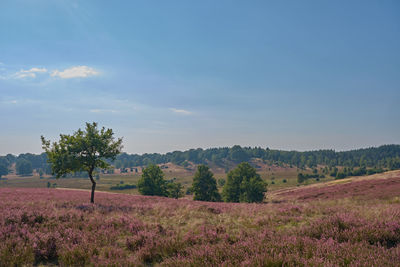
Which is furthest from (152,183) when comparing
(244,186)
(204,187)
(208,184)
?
(244,186)

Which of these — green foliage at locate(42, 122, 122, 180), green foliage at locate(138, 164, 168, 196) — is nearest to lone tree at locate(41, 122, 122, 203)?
green foliage at locate(42, 122, 122, 180)

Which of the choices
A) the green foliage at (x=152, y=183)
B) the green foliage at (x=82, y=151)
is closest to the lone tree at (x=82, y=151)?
the green foliage at (x=82, y=151)

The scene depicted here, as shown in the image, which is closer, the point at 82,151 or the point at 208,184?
the point at 82,151

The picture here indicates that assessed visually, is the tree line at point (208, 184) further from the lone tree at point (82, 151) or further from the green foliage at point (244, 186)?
the lone tree at point (82, 151)

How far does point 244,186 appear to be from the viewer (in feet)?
145

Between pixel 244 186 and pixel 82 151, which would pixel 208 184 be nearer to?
pixel 244 186

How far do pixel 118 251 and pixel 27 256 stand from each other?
1959mm

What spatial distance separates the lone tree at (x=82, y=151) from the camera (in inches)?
694

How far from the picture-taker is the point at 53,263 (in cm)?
502

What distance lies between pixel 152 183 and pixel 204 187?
11067mm

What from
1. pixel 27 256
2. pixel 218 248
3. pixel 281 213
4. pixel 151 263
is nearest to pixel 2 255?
pixel 27 256

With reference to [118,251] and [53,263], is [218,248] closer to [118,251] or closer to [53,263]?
[118,251]

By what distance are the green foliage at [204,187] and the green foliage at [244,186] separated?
9.25ft

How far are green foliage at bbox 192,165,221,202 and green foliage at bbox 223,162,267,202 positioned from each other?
111 inches
